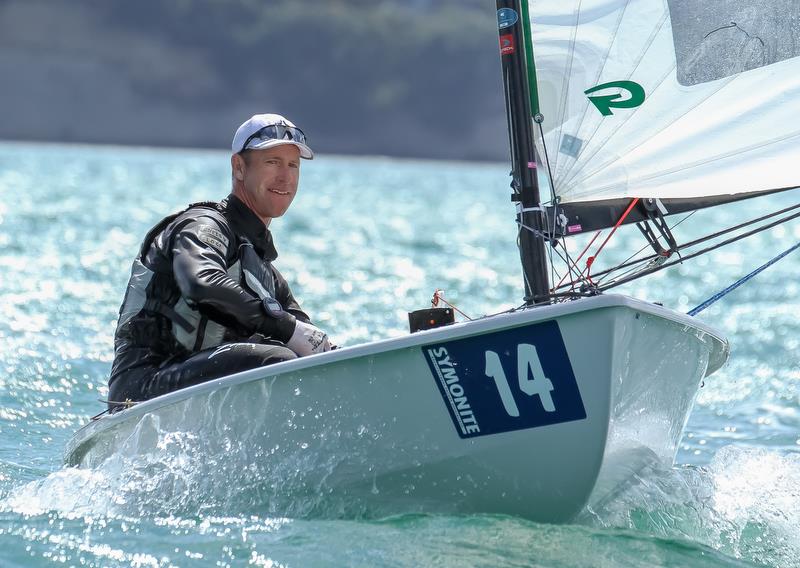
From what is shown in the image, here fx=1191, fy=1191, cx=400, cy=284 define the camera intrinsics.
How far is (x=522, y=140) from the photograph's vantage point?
423 centimetres

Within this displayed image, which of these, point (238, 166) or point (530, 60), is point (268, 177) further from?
point (530, 60)

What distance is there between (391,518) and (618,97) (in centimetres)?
167

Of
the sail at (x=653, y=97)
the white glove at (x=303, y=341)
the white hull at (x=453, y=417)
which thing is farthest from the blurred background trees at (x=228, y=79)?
the white hull at (x=453, y=417)

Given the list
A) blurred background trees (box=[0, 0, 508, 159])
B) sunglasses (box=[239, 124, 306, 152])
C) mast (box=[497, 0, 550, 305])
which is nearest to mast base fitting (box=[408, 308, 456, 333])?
mast (box=[497, 0, 550, 305])

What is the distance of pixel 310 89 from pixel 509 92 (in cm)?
10424

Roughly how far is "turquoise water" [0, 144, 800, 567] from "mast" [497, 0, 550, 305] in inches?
32.3

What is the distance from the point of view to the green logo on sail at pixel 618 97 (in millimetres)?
4219

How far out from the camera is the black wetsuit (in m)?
3.97

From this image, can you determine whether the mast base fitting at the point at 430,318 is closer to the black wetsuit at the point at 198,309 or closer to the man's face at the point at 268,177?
the black wetsuit at the point at 198,309

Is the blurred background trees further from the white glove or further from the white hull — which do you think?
the white hull

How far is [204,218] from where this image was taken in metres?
4.15

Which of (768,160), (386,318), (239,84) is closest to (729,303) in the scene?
(386,318)

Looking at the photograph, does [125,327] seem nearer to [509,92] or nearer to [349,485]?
[349,485]

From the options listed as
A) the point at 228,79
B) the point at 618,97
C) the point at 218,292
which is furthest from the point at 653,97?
the point at 228,79
